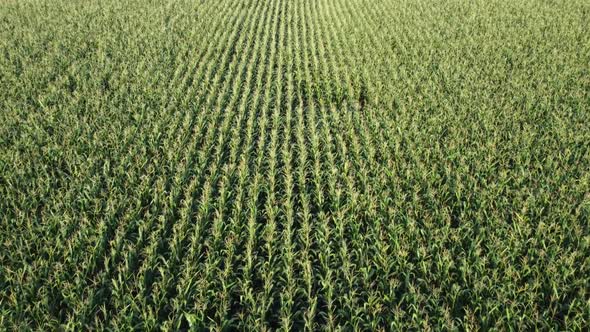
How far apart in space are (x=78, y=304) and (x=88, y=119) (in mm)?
5446

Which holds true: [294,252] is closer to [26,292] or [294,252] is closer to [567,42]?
[26,292]

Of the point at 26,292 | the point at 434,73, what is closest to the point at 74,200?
the point at 26,292

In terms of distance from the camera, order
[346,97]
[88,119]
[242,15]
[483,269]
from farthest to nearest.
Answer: [242,15] → [346,97] → [88,119] → [483,269]

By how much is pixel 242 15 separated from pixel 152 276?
56.4ft

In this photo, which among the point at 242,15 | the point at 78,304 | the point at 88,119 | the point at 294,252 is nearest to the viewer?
the point at 78,304

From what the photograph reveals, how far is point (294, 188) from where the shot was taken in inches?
279

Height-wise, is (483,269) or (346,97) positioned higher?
(483,269)

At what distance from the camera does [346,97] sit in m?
10.9

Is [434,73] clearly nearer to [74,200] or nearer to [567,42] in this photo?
[567,42]

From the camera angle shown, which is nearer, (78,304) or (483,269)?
(78,304)

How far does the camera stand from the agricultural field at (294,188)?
4.68 meters

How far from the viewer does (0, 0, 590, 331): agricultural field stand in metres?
4.68

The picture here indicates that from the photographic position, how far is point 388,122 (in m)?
9.00

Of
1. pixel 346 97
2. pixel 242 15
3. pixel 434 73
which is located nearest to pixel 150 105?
pixel 346 97
